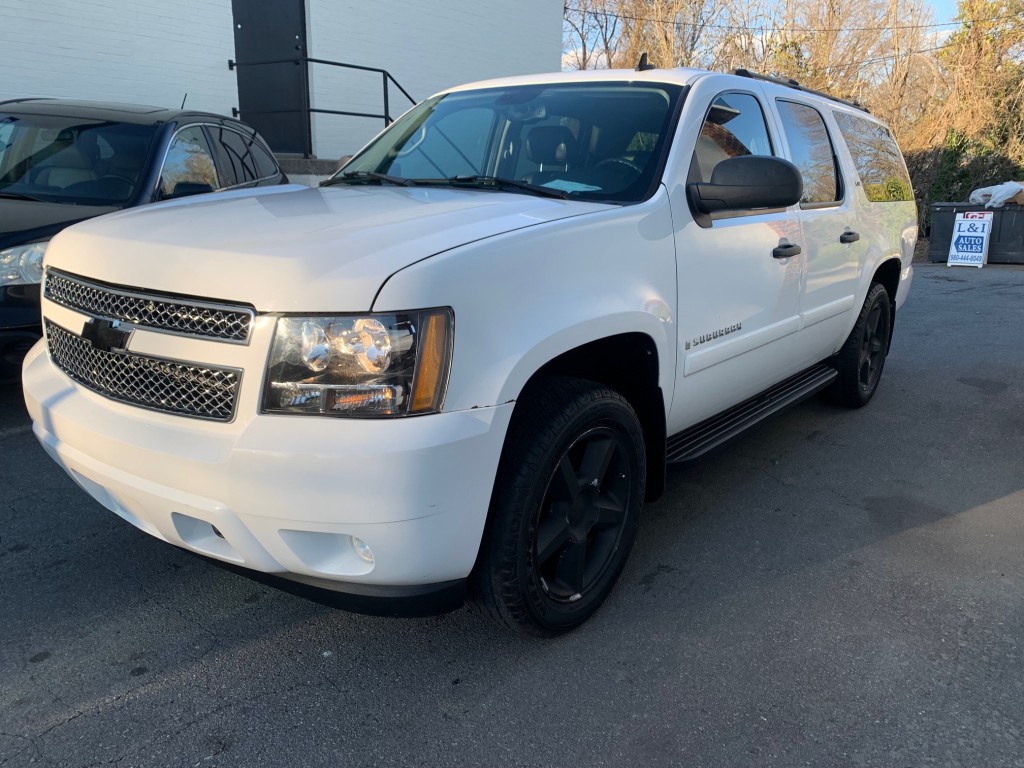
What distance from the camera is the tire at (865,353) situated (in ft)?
16.7

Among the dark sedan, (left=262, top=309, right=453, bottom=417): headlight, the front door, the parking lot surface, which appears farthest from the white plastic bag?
(left=262, top=309, right=453, bottom=417): headlight

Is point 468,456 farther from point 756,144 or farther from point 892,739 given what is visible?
point 756,144

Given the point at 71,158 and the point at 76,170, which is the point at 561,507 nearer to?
the point at 76,170

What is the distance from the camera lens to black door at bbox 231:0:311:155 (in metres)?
12.8

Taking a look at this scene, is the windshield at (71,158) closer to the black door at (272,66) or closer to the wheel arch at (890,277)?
the wheel arch at (890,277)

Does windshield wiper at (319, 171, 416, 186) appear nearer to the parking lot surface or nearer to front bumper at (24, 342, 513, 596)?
front bumper at (24, 342, 513, 596)

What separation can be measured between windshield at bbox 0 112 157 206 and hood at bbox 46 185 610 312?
241 centimetres

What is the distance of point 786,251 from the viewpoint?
3721mm

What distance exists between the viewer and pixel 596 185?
3.11 m

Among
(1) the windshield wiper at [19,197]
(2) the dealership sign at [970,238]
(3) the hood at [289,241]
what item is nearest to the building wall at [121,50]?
(1) the windshield wiper at [19,197]

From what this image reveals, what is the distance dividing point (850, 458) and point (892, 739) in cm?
248

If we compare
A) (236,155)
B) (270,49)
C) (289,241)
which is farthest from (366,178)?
(270,49)

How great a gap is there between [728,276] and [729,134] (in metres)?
0.69

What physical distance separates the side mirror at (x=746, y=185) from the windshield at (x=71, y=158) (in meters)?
3.67
